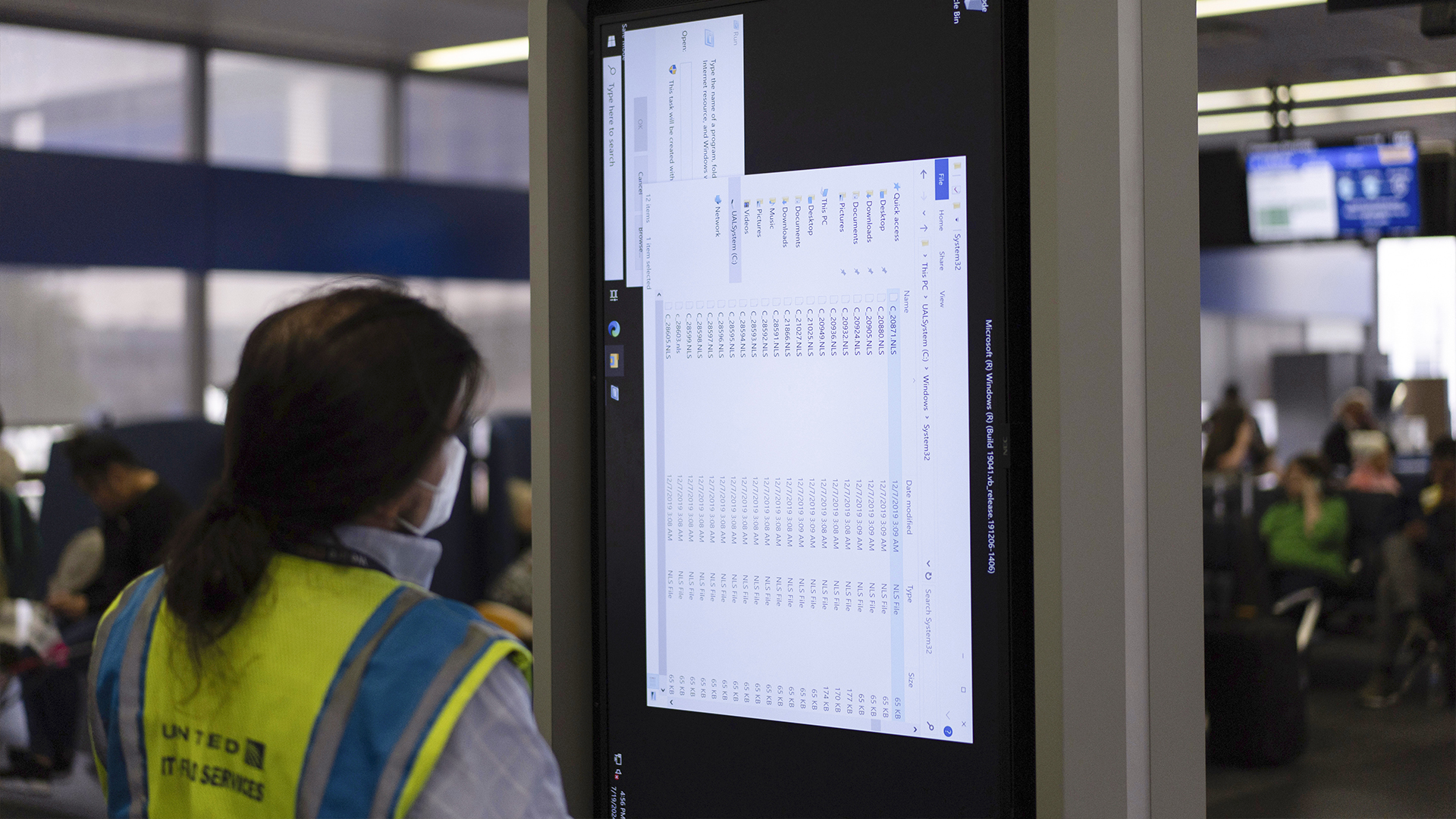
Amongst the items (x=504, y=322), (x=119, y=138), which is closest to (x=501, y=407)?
(x=504, y=322)

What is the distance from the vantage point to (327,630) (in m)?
0.90

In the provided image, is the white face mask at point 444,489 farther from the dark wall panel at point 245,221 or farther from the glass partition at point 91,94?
the glass partition at point 91,94

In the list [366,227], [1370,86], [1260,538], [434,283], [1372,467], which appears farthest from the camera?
[434,283]

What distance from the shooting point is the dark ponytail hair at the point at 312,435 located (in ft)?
3.03

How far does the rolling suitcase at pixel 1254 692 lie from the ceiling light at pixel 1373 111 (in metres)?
2.18

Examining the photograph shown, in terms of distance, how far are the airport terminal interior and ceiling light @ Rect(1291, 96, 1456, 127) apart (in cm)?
6

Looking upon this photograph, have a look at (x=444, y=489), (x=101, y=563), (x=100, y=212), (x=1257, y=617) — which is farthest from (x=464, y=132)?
(x=444, y=489)

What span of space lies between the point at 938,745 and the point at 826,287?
0.54 m

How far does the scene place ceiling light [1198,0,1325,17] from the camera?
5185mm

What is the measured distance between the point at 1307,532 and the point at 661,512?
6306mm

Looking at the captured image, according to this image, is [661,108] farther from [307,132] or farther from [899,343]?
[307,132]

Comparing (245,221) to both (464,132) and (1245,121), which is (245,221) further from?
(1245,121)

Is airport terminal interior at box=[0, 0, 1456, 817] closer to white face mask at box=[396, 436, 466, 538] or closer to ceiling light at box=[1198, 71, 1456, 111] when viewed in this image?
ceiling light at box=[1198, 71, 1456, 111]

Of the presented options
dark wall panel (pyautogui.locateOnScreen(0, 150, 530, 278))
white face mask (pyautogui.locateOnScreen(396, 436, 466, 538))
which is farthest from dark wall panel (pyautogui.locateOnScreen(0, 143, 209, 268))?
white face mask (pyautogui.locateOnScreen(396, 436, 466, 538))
